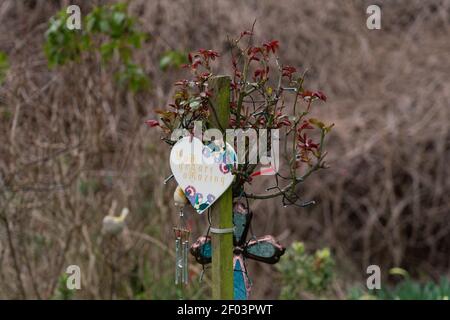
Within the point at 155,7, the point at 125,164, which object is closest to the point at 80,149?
the point at 125,164

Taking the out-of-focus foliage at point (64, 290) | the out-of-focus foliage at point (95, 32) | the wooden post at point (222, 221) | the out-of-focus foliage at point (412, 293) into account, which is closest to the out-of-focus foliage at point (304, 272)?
the out-of-focus foliage at point (412, 293)

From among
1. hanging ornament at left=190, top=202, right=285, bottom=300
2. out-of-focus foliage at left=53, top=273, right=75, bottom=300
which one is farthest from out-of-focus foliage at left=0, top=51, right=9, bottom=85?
hanging ornament at left=190, top=202, right=285, bottom=300

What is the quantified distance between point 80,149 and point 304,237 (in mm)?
1666

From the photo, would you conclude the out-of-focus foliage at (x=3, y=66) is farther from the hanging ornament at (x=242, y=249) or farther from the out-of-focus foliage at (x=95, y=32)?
the hanging ornament at (x=242, y=249)

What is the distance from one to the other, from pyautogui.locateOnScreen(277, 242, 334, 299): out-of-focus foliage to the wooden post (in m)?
1.47

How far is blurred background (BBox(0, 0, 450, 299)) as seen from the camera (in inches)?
132

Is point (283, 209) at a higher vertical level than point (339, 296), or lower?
higher

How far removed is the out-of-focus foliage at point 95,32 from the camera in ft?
10.4

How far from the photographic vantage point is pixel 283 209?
428cm

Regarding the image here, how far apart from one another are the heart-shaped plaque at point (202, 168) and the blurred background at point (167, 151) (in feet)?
4.23

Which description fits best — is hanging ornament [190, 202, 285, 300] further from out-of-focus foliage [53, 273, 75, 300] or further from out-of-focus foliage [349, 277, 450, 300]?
out-of-focus foliage [53, 273, 75, 300]
